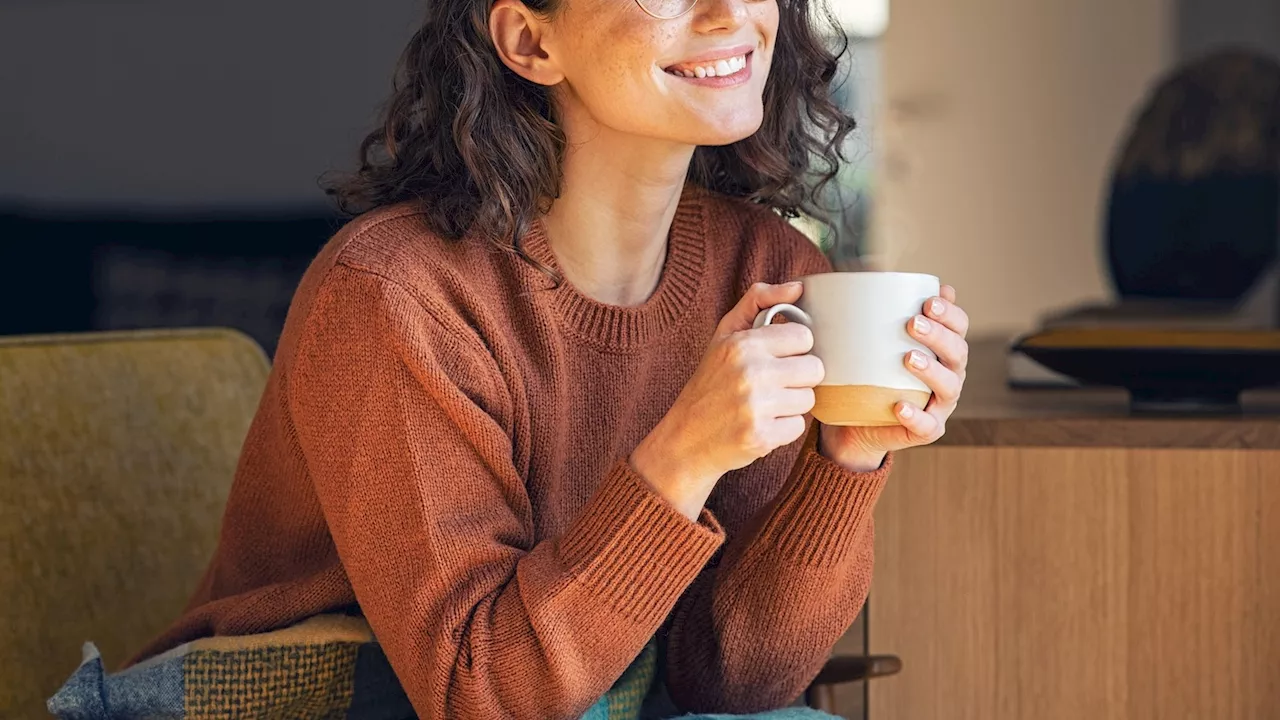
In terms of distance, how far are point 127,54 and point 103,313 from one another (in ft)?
1.20

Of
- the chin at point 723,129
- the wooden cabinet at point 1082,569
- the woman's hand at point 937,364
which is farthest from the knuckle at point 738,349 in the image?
the wooden cabinet at point 1082,569

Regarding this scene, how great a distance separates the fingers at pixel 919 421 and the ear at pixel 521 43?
43 cm

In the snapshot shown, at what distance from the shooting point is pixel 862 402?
37.0 inches

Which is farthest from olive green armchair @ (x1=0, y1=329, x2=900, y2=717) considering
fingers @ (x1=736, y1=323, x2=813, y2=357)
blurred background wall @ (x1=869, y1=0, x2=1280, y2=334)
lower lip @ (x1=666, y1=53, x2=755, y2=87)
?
blurred background wall @ (x1=869, y1=0, x2=1280, y2=334)

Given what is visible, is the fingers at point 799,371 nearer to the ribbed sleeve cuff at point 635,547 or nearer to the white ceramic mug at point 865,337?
the white ceramic mug at point 865,337

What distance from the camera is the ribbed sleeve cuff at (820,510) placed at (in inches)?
43.2

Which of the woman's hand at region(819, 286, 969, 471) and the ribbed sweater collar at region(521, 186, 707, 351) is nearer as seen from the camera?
the woman's hand at region(819, 286, 969, 471)

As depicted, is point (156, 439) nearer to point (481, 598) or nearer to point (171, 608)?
point (171, 608)

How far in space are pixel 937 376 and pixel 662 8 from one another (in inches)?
14.0

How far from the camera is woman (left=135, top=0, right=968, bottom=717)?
3.26 feet

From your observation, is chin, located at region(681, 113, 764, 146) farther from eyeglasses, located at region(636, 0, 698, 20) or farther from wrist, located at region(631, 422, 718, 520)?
wrist, located at region(631, 422, 718, 520)

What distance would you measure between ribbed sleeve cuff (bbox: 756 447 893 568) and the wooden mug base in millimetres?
147

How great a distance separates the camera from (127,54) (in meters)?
2.03

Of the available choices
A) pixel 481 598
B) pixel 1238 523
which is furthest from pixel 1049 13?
pixel 481 598
